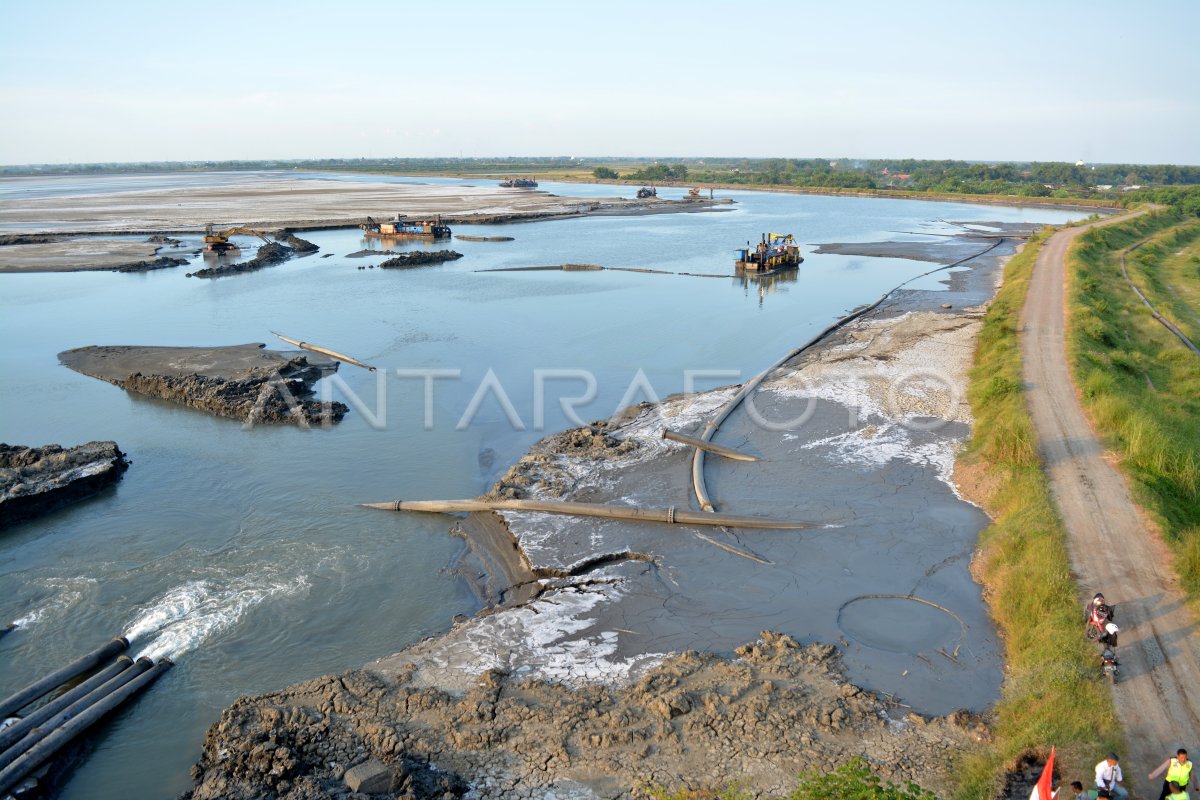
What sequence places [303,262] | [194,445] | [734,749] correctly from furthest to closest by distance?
[303,262] < [194,445] < [734,749]

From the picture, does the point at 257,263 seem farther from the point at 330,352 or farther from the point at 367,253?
the point at 330,352

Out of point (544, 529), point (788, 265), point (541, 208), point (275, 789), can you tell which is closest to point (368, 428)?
point (544, 529)

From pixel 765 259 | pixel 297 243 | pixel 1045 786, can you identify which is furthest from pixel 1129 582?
pixel 297 243

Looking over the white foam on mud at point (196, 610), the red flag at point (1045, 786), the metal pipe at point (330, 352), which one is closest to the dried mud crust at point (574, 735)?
the red flag at point (1045, 786)

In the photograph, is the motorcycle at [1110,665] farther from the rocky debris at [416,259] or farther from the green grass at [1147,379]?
the rocky debris at [416,259]

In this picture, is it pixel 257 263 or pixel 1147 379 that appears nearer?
pixel 1147 379

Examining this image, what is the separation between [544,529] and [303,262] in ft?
153

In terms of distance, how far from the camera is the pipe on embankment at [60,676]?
1145cm

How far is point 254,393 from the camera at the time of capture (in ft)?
84.9

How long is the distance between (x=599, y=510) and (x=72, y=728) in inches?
396

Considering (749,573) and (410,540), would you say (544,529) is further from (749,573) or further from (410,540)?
(749,573)

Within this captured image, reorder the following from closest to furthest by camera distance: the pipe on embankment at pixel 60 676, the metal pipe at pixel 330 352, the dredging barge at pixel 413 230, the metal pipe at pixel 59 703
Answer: the metal pipe at pixel 59 703, the pipe on embankment at pixel 60 676, the metal pipe at pixel 330 352, the dredging barge at pixel 413 230

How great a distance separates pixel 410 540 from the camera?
17.2 metres

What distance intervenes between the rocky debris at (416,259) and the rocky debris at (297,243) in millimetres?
9156
